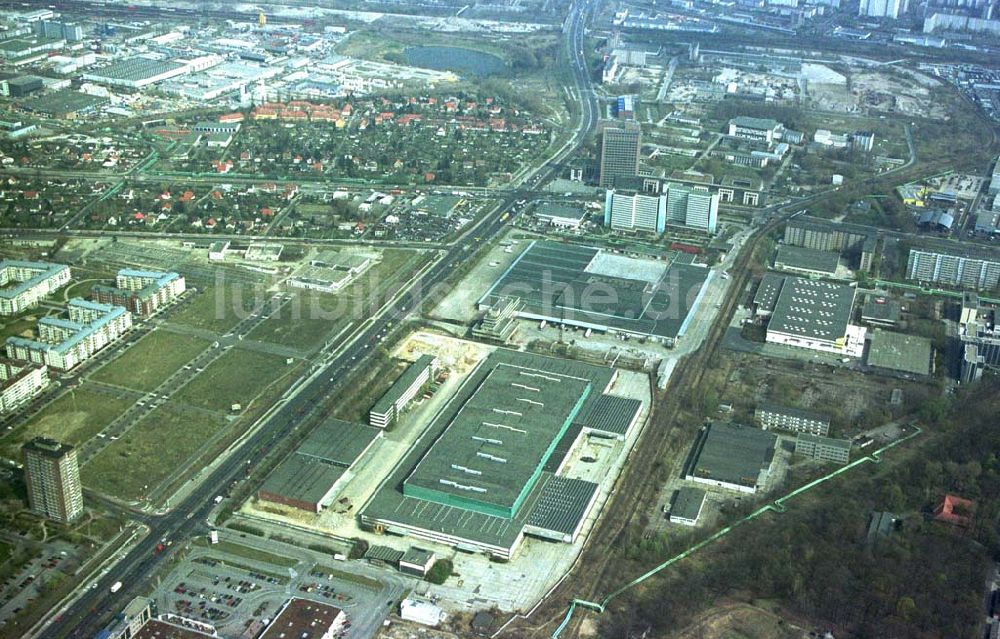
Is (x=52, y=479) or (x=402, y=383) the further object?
(x=402, y=383)

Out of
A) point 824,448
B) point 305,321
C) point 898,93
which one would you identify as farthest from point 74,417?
point 898,93

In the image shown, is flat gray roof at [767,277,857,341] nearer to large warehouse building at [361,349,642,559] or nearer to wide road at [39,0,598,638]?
large warehouse building at [361,349,642,559]

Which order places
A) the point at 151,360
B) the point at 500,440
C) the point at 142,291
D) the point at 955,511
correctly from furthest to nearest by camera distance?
1. the point at 142,291
2. the point at 151,360
3. the point at 500,440
4. the point at 955,511

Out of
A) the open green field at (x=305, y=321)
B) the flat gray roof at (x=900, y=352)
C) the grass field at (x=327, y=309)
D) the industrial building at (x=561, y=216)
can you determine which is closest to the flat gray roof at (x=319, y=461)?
the open green field at (x=305, y=321)

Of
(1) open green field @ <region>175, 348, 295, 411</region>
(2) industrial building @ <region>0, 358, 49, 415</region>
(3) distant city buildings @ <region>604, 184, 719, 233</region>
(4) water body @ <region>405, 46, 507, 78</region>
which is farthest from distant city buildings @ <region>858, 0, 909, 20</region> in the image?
(2) industrial building @ <region>0, 358, 49, 415</region>

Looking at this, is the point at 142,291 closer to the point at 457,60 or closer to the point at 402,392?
the point at 402,392

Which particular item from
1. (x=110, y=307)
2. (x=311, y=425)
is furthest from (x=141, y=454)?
(x=110, y=307)
